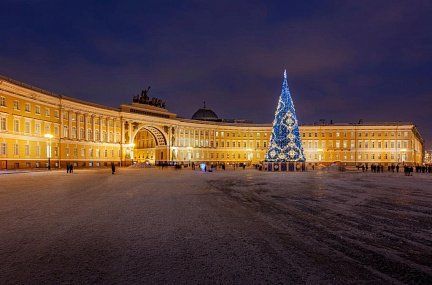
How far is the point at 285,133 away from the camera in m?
50.5

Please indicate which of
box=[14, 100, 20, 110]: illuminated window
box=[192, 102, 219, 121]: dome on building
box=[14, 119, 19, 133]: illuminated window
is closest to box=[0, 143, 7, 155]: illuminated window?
box=[14, 119, 19, 133]: illuminated window

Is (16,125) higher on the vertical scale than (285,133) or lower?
higher

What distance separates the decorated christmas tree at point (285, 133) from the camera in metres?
50.0

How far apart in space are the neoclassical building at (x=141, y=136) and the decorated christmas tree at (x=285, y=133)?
32601 mm

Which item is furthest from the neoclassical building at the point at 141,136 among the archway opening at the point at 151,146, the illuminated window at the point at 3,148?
the illuminated window at the point at 3,148

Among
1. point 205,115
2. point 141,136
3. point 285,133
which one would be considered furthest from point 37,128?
point 205,115

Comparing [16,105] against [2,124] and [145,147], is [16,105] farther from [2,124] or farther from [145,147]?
[145,147]

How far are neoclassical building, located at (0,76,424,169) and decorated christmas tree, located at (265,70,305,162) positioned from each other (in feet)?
107

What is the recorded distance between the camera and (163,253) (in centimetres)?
667

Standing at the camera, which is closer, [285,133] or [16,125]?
[16,125]

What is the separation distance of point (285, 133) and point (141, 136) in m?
67.4

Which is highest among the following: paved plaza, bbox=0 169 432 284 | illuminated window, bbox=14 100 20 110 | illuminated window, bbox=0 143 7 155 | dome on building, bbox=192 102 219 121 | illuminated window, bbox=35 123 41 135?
dome on building, bbox=192 102 219 121

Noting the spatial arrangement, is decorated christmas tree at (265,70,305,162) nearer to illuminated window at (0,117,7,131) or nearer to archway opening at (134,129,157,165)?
illuminated window at (0,117,7,131)

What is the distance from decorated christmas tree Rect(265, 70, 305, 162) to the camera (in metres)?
50.0
